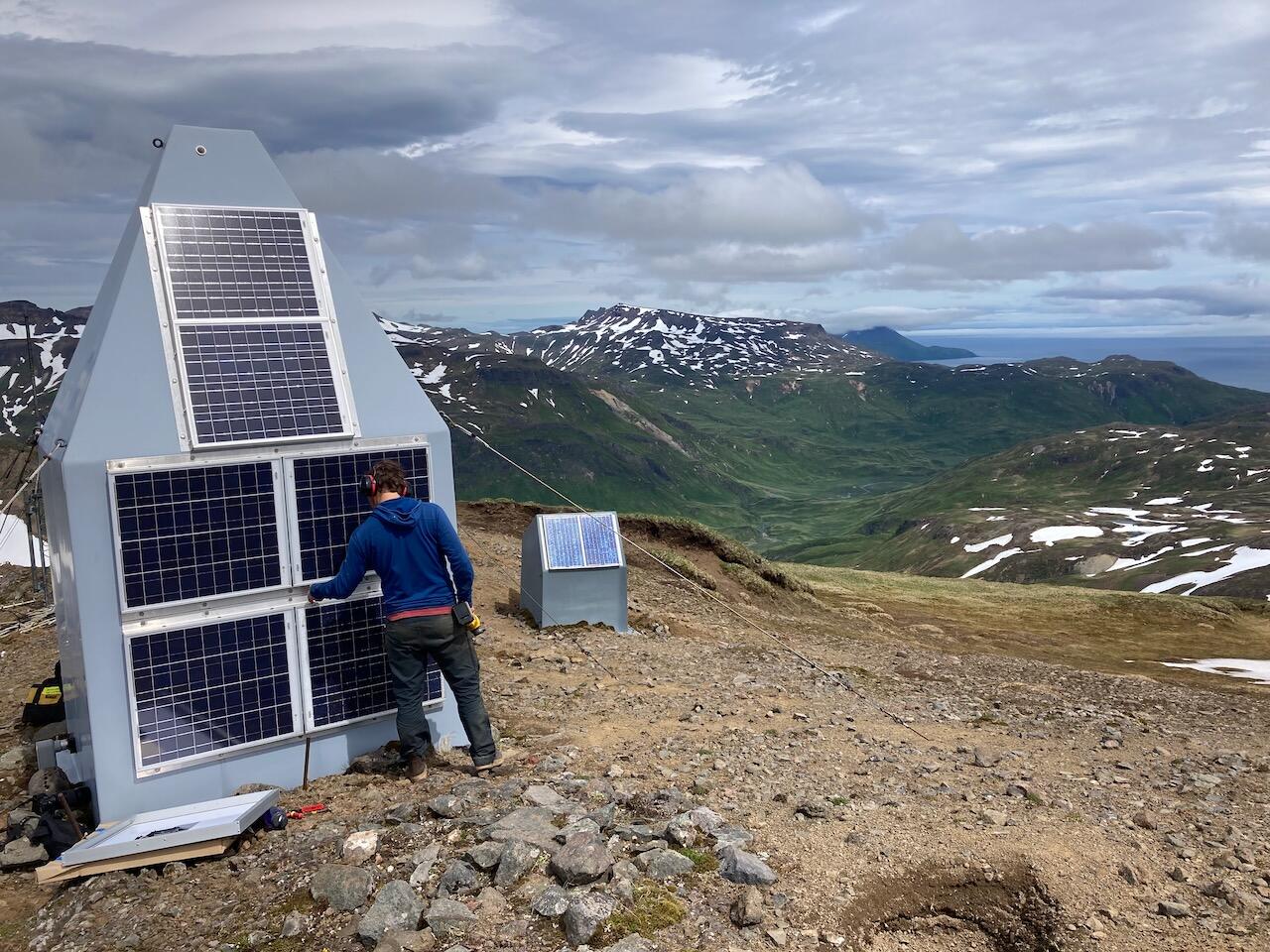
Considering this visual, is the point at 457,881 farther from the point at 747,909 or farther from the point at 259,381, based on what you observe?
the point at 259,381

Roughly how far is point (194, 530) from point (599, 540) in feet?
44.7

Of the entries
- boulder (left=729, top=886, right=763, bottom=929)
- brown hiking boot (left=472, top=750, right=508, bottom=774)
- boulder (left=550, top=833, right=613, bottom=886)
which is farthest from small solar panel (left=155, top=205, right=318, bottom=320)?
boulder (left=729, top=886, right=763, bottom=929)

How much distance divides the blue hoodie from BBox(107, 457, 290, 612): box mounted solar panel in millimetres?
816

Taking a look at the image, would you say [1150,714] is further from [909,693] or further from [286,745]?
[286,745]

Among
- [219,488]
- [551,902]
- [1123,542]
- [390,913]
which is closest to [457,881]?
[390,913]

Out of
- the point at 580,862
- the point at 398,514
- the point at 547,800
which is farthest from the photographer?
the point at 398,514

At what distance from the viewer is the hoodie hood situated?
927 centimetres

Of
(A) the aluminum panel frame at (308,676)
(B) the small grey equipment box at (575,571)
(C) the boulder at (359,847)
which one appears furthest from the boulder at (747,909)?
(B) the small grey equipment box at (575,571)

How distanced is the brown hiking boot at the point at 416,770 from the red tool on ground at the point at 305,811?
1013mm

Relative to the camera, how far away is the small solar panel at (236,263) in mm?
9914

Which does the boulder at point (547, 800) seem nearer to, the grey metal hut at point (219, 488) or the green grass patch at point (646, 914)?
the green grass patch at point (646, 914)

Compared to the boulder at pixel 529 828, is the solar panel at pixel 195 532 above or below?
above

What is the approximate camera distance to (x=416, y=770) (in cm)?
963

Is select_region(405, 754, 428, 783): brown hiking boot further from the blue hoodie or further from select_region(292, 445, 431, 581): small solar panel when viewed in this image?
select_region(292, 445, 431, 581): small solar panel
